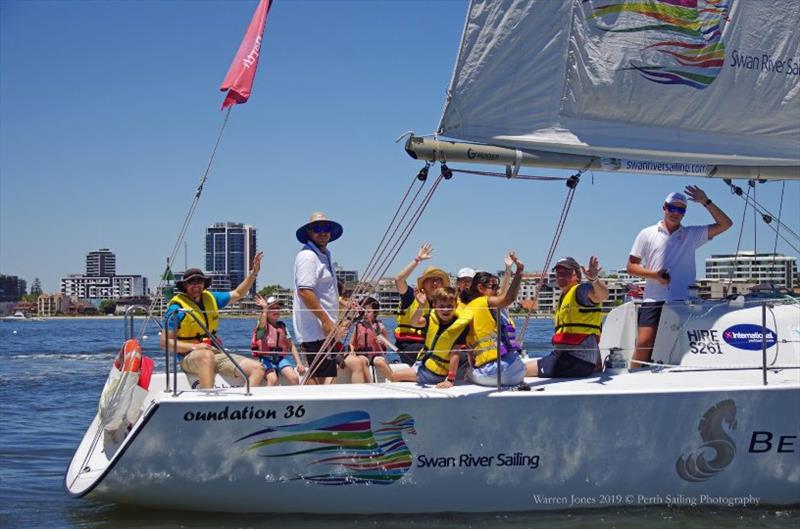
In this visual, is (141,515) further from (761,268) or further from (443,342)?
(761,268)

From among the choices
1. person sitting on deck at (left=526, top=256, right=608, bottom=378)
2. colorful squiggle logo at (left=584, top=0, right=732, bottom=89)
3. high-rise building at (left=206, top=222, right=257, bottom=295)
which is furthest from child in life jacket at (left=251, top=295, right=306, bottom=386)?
high-rise building at (left=206, top=222, right=257, bottom=295)

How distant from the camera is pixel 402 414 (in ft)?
20.3

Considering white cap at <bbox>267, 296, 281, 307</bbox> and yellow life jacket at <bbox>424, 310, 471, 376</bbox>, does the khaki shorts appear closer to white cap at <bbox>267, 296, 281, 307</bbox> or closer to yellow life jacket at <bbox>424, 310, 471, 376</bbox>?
white cap at <bbox>267, 296, 281, 307</bbox>

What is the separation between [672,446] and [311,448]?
2.55m

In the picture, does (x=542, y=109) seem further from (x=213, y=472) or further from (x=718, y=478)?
(x=213, y=472)

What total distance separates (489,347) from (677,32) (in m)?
2.98

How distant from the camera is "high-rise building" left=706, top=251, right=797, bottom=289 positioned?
27.1 feet

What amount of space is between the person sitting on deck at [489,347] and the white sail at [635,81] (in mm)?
1239

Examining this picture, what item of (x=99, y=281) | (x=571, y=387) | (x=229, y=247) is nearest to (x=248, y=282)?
(x=571, y=387)

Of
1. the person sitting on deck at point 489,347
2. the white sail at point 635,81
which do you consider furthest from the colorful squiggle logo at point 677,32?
the person sitting on deck at point 489,347

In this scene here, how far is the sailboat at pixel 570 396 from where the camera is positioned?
243 inches

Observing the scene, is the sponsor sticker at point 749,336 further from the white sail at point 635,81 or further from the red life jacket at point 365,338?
the red life jacket at point 365,338

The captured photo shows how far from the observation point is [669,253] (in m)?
7.34

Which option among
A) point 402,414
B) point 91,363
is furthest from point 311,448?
point 91,363
